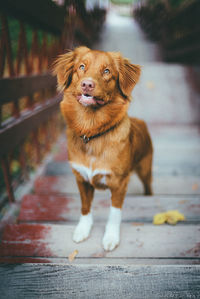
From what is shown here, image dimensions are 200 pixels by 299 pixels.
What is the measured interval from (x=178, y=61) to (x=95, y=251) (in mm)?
6353

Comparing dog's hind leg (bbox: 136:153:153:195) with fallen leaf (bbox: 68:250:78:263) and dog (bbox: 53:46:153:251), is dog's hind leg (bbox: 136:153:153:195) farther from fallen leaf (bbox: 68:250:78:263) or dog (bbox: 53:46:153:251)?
fallen leaf (bbox: 68:250:78:263)

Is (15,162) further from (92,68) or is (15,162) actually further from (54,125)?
(92,68)

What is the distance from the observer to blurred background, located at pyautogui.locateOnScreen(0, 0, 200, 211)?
193 cm

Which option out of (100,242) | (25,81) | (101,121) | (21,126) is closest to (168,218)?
(100,242)

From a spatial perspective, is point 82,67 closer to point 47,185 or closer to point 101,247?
point 101,247

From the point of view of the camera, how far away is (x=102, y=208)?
193cm

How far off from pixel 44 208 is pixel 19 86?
1.05 meters

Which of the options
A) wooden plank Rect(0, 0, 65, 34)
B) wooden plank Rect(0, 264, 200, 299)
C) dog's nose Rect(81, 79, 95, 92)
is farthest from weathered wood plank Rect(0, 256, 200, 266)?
wooden plank Rect(0, 0, 65, 34)

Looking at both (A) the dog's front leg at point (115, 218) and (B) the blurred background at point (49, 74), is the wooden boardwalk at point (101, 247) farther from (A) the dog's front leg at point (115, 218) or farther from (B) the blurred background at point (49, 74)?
(B) the blurred background at point (49, 74)

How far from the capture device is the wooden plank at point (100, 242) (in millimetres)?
1389

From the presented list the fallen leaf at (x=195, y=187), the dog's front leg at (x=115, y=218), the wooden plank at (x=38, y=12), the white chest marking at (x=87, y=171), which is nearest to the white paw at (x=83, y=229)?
the dog's front leg at (x=115, y=218)

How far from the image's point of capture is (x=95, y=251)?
1436mm

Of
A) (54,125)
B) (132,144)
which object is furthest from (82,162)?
(54,125)

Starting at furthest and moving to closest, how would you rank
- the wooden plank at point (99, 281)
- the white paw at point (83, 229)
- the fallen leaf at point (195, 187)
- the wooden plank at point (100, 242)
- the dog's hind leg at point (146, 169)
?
1. the fallen leaf at point (195, 187)
2. the dog's hind leg at point (146, 169)
3. the white paw at point (83, 229)
4. the wooden plank at point (100, 242)
5. the wooden plank at point (99, 281)
